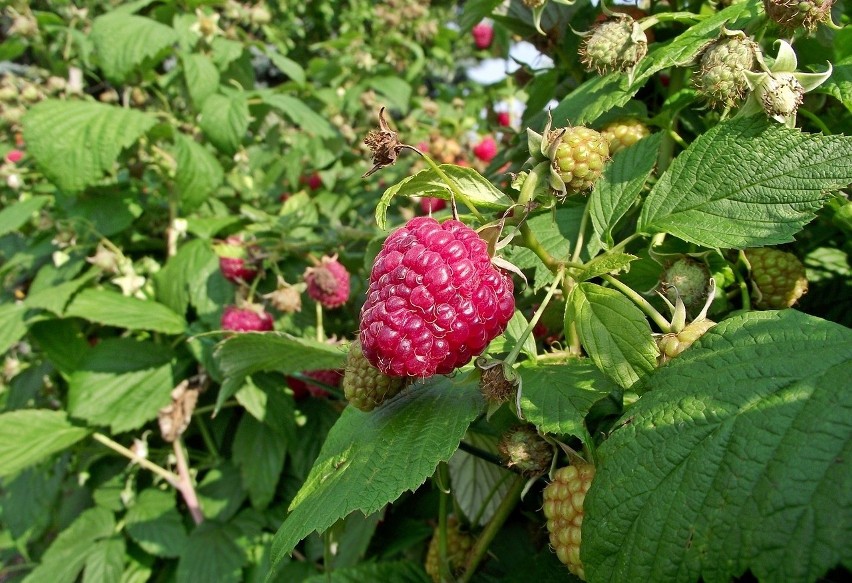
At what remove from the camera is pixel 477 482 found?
3.98 ft

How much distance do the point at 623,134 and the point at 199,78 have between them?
4.95 feet

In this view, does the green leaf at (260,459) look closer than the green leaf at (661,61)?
No

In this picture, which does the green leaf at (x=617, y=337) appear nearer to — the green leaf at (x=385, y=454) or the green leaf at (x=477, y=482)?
the green leaf at (x=385, y=454)

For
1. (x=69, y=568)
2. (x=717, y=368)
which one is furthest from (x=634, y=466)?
(x=69, y=568)

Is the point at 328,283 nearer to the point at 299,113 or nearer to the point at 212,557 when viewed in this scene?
the point at 212,557

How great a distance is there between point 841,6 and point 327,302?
1151 millimetres

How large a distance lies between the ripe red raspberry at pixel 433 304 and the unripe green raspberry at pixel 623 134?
0.37 meters

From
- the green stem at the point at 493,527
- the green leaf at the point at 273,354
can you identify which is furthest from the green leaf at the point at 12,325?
the green stem at the point at 493,527

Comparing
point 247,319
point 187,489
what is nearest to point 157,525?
point 187,489

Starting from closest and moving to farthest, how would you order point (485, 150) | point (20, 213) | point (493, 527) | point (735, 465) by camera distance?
point (735, 465)
point (493, 527)
point (20, 213)
point (485, 150)

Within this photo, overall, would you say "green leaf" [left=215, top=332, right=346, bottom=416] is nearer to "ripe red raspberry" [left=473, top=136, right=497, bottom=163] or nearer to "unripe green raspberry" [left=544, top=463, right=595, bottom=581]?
"unripe green raspberry" [left=544, top=463, right=595, bottom=581]

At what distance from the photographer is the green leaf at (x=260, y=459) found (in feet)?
5.96

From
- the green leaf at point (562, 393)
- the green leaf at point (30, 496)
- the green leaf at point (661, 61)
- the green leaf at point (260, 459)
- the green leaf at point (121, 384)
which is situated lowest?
the green leaf at point (30, 496)

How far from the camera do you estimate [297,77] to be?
8.57ft
